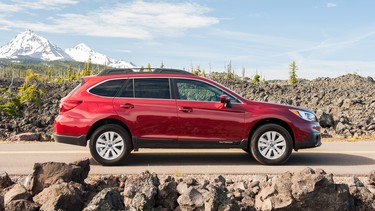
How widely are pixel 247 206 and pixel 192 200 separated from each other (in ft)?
2.64

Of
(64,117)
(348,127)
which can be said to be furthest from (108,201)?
(348,127)

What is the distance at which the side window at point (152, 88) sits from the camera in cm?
895

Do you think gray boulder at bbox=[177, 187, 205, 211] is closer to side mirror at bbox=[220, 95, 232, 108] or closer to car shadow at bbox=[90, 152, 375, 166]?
car shadow at bbox=[90, 152, 375, 166]

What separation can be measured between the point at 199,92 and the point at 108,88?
5.81 feet

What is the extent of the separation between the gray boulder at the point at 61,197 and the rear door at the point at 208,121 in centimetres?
278

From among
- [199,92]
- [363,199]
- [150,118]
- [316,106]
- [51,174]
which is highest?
[199,92]

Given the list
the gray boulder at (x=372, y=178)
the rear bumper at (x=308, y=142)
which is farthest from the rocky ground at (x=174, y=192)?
the rear bumper at (x=308, y=142)

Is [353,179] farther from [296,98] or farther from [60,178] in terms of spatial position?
[296,98]

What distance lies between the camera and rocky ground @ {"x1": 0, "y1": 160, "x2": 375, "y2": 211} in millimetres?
6270

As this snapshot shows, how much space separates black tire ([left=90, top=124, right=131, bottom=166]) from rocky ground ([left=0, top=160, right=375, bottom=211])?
1376mm

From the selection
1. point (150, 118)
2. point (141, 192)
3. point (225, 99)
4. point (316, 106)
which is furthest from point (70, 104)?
point (316, 106)

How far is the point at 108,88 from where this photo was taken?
900 centimetres

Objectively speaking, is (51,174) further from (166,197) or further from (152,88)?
(152,88)

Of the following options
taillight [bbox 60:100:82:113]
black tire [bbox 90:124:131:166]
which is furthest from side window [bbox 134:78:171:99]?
taillight [bbox 60:100:82:113]
